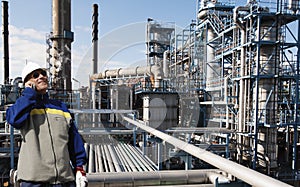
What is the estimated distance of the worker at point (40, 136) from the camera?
1511mm

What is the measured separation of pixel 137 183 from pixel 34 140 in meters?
1.74

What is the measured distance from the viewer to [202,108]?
12688mm

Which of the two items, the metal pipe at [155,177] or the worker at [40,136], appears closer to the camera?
the worker at [40,136]

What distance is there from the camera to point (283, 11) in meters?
8.97

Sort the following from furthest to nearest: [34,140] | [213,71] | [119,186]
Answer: [213,71] < [119,186] < [34,140]

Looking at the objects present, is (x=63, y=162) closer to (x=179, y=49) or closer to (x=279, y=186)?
(x=279, y=186)

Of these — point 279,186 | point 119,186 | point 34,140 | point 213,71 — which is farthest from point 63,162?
point 213,71

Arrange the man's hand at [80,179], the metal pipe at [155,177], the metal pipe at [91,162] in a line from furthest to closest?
the metal pipe at [91,162], the metal pipe at [155,177], the man's hand at [80,179]

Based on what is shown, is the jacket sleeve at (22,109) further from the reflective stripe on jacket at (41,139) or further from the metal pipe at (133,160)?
the metal pipe at (133,160)

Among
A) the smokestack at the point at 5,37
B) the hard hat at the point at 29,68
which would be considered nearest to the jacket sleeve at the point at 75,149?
the hard hat at the point at 29,68

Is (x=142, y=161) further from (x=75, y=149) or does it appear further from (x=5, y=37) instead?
(x=5, y=37)

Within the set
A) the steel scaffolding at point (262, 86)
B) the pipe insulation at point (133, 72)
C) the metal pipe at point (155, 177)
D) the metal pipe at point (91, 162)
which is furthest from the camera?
the pipe insulation at point (133, 72)

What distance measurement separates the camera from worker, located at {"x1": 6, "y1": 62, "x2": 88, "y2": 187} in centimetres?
151

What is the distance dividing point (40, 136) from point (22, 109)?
21 cm
